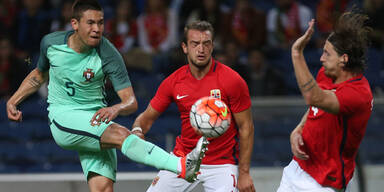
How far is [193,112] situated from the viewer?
12.0 feet

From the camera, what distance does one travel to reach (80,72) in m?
4.08

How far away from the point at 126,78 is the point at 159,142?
94.6 inches

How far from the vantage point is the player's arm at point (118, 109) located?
12.6 ft

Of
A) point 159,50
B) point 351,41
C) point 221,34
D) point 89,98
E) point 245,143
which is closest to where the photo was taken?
point 351,41

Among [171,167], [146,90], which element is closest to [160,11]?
[146,90]

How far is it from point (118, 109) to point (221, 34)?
4393mm

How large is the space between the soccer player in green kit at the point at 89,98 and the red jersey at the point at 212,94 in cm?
34

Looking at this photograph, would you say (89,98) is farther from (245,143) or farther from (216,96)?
(245,143)

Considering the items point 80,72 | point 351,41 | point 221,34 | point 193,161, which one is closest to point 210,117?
point 193,161

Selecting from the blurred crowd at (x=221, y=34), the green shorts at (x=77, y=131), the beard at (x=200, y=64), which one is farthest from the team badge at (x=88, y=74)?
the blurred crowd at (x=221, y=34)

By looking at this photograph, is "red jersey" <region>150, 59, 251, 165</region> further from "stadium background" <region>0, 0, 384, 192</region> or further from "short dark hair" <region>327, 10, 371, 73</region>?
"stadium background" <region>0, 0, 384, 192</region>

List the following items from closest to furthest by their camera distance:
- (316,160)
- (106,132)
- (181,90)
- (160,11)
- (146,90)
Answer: (316,160) < (106,132) < (181,90) < (146,90) < (160,11)

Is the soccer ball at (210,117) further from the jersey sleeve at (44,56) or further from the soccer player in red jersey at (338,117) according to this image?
the jersey sleeve at (44,56)

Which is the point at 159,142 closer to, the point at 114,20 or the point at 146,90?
the point at 146,90
